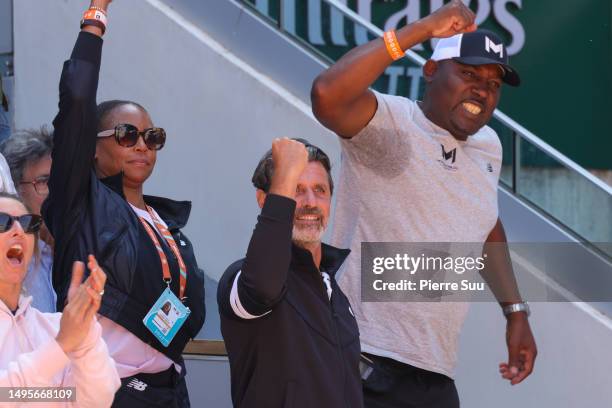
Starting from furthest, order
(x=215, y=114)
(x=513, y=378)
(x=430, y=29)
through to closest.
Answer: (x=215, y=114) < (x=513, y=378) < (x=430, y=29)

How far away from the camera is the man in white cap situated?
3365 millimetres

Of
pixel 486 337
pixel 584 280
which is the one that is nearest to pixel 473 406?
pixel 486 337

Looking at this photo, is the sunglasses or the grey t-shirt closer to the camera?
the grey t-shirt

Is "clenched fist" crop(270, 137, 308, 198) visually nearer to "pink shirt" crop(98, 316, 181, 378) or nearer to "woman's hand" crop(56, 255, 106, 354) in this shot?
"woman's hand" crop(56, 255, 106, 354)

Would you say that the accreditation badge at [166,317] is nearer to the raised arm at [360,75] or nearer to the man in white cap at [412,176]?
the man in white cap at [412,176]

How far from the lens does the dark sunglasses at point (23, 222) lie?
9.61 feet

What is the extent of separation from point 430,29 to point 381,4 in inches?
167

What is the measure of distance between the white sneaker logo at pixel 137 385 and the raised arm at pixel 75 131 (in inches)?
21.1

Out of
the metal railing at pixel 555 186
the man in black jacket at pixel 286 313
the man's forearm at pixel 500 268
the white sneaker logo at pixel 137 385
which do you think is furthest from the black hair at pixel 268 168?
the metal railing at pixel 555 186

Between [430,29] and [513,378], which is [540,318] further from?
[430,29]

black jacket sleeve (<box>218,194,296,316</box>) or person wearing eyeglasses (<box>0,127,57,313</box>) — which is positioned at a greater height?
person wearing eyeglasses (<box>0,127,57,313</box>)

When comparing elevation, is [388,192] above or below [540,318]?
above

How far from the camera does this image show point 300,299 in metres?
3.07

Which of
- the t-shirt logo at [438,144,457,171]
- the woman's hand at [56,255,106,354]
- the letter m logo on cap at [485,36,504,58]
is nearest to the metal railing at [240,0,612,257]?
the letter m logo on cap at [485,36,504,58]
